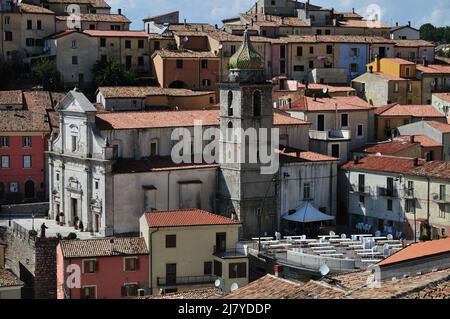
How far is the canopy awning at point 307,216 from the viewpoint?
53000mm

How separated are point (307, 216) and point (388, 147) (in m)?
8.44

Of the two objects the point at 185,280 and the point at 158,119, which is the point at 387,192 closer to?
the point at 158,119

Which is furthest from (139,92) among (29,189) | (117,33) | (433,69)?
(433,69)

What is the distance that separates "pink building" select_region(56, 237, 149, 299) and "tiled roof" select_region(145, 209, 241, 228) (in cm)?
144

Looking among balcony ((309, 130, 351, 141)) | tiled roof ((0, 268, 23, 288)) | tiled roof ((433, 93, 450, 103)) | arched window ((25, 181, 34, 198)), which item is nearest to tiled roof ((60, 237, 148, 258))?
tiled roof ((0, 268, 23, 288))

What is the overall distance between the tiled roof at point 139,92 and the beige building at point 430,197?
2001 cm

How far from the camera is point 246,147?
5331cm

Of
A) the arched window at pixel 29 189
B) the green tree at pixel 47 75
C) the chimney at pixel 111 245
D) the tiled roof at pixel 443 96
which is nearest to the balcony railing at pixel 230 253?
the chimney at pixel 111 245

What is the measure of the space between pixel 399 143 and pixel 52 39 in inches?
1012

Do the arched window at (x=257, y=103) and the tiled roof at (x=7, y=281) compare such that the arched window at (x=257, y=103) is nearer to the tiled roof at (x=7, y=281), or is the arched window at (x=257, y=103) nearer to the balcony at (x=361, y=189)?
the balcony at (x=361, y=189)

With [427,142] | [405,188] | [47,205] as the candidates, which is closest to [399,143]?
[427,142]

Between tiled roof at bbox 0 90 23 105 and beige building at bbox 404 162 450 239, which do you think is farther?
tiled roof at bbox 0 90 23 105

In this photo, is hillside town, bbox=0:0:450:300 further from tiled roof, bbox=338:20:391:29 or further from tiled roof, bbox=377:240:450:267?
tiled roof, bbox=338:20:391:29

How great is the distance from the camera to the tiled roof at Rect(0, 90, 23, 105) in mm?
63656
